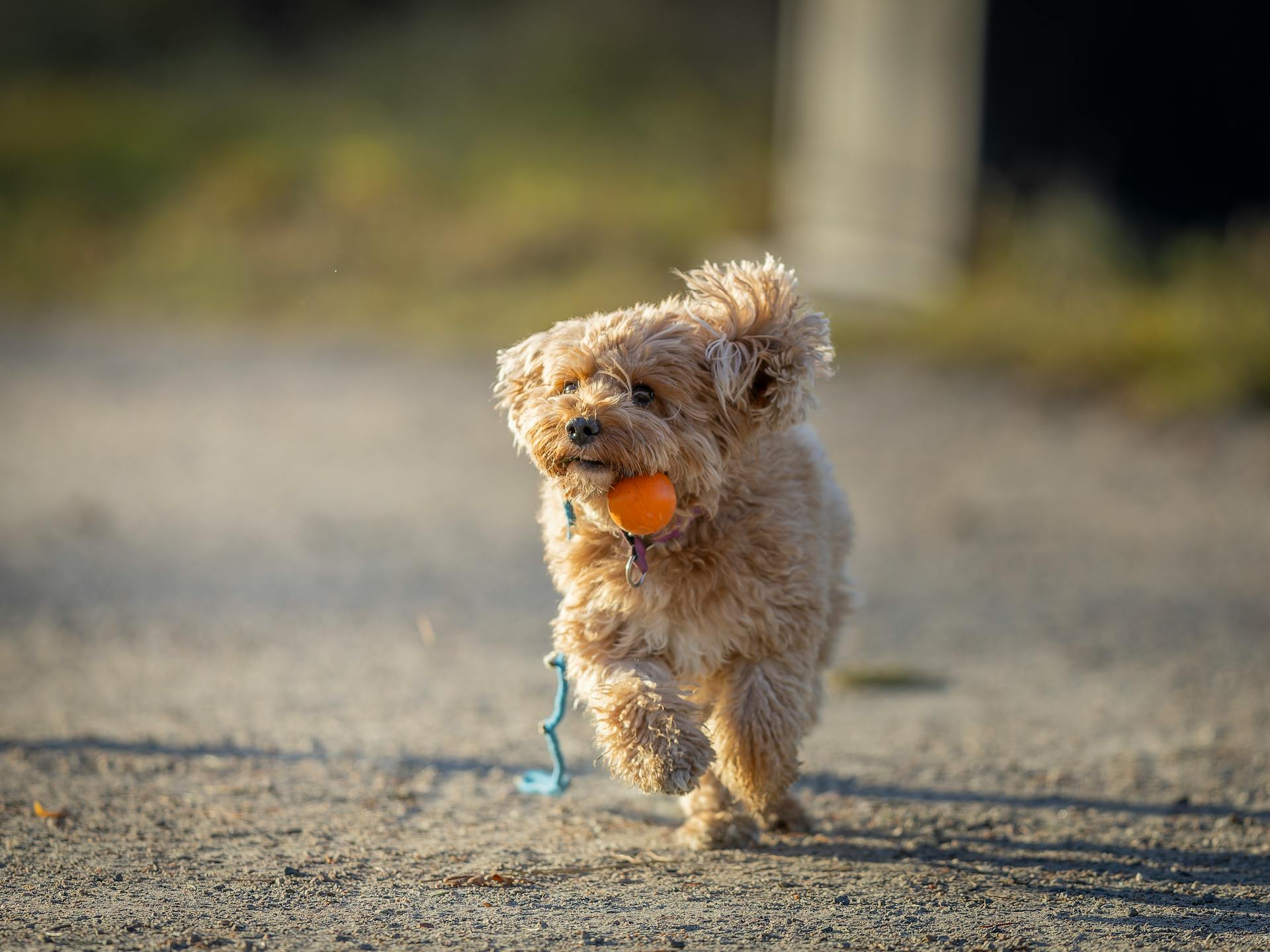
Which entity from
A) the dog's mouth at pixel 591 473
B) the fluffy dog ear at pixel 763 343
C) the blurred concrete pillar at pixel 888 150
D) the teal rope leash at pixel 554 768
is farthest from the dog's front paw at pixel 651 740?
the blurred concrete pillar at pixel 888 150

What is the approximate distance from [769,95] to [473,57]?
16.6ft

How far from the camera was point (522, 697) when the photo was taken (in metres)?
6.27

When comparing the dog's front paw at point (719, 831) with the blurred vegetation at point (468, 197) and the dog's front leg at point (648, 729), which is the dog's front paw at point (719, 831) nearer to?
the dog's front leg at point (648, 729)

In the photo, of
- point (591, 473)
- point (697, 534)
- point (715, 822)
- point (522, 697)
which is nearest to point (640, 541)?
point (697, 534)

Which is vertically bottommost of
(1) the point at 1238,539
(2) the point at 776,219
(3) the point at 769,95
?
(1) the point at 1238,539

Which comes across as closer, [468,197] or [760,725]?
[760,725]

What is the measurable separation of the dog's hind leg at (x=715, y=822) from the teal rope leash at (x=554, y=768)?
1.51 feet

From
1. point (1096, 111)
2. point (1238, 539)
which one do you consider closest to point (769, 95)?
point (1096, 111)

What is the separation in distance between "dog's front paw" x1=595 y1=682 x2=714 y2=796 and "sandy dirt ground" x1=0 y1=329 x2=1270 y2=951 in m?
0.34

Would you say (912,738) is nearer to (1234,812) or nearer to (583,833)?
(1234,812)

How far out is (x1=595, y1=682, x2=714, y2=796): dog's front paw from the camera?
13.0 feet

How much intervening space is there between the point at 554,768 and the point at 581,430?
1846 mm

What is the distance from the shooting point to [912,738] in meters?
5.82

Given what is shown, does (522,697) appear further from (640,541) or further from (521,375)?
(521,375)
